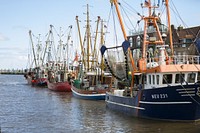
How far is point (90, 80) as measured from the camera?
162 feet

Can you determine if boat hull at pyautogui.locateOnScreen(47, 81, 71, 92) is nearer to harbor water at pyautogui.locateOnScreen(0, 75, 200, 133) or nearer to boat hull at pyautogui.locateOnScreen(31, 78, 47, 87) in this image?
boat hull at pyautogui.locateOnScreen(31, 78, 47, 87)

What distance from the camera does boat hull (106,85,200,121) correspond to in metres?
22.9

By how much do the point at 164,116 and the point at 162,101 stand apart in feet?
4.11

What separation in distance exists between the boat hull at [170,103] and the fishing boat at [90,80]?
16.8 m

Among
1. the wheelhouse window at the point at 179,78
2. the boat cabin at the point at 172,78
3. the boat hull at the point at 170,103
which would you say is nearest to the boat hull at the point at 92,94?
the boat hull at the point at 170,103

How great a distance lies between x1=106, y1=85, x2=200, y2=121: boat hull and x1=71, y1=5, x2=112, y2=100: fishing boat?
55.1ft

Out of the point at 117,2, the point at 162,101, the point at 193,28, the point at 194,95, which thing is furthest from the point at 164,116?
the point at 193,28

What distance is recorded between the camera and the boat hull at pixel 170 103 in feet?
75.2

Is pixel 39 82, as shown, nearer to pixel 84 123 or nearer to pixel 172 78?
pixel 84 123

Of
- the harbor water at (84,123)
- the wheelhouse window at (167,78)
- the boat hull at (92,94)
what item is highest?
the wheelhouse window at (167,78)

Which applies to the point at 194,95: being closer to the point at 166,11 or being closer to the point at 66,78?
the point at 166,11

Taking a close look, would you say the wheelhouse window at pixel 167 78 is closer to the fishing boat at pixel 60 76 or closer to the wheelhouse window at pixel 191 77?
the wheelhouse window at pixel 191 77

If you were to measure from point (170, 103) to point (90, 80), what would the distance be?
2666cm

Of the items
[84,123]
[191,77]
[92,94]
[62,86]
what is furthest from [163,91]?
[62,86]
